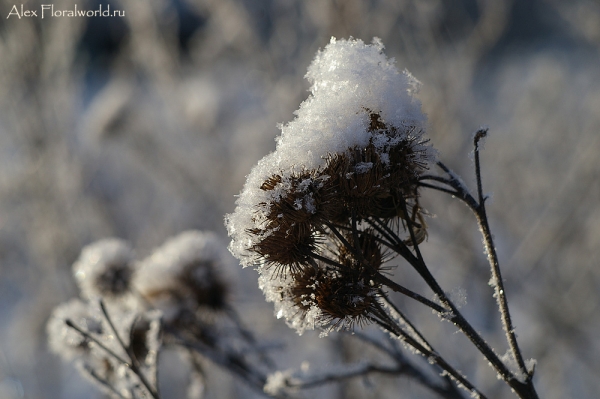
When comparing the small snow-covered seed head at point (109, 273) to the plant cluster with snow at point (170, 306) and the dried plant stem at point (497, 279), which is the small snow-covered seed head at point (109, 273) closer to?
the plant cluster with snow at point (170, 306)

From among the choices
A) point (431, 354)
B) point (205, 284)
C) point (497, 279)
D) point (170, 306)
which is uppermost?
Result: point (205, 284)

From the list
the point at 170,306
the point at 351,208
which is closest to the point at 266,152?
the point at 170,306

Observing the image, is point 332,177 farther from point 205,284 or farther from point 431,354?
point 205,284

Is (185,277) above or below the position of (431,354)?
above

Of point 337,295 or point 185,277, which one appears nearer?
point 337,295

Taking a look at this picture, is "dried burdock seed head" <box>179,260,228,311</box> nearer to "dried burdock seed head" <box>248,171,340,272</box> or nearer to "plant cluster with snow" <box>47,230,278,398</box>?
"plant cluster with snow" <box>47,230,278,398</box>

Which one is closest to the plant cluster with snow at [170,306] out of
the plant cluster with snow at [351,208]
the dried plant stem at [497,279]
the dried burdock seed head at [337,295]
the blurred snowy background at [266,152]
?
the blurred snowy background at [266,152]

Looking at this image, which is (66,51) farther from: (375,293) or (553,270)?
(553,270)

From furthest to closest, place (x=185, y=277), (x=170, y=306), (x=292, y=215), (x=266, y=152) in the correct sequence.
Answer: (x=266, y=152)
(x=185, y=277)
(x=170, y=306)
(x=292, y=215)
